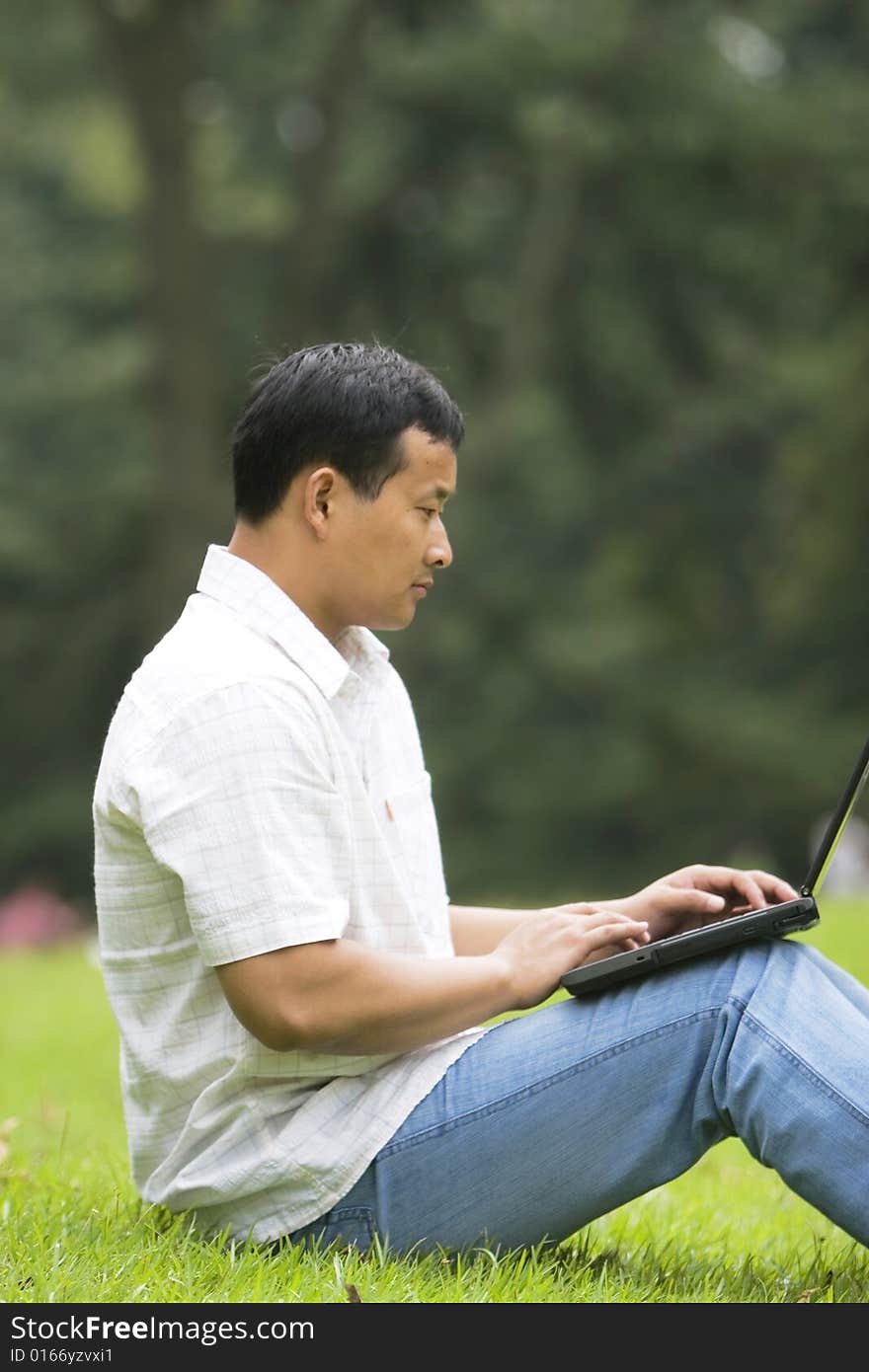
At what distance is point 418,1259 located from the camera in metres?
2.44

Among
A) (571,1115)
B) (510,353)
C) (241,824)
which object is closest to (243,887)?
(241,824)

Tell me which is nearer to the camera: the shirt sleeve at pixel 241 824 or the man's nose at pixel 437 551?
the shirt sleeve at pixel 241 824

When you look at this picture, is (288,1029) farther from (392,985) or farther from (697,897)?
(697,897)

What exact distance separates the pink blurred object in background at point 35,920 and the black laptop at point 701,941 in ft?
37.0

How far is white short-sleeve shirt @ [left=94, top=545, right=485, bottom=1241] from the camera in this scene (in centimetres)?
225

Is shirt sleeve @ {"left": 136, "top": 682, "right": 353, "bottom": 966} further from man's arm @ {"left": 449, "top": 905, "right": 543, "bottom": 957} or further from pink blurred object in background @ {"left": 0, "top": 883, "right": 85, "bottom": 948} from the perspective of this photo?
pink blurred object in background @ {"left": 0, "top": 883, "right": 85, "bottom": 948}

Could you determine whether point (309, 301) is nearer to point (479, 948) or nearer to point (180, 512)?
point (180, 512)

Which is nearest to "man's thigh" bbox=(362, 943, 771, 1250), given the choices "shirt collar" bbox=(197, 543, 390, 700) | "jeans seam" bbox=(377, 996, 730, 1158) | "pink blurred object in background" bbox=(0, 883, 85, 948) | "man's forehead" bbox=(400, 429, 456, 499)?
"jeans seam" bbox=(377, 996, 730, 1158)

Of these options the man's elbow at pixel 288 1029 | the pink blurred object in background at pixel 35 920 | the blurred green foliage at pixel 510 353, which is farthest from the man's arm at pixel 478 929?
the pink blurred object in background at pixel 35 920

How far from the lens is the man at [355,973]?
227cm

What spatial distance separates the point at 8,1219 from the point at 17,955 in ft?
22.5

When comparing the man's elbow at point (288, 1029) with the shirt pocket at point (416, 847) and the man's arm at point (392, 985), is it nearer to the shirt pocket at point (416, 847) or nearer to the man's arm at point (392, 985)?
the man's arm at point (392, 985)

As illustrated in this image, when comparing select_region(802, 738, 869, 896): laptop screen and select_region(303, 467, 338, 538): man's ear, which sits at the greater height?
select_region(303, 467, 338, 538): man's ear
